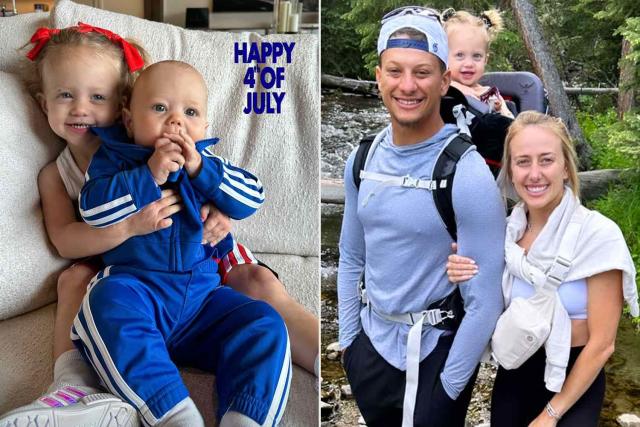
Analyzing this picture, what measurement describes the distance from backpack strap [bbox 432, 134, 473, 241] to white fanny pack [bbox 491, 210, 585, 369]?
8cm

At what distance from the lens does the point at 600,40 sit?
697mm

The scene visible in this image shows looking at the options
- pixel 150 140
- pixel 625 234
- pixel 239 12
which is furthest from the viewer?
pixel 239 12

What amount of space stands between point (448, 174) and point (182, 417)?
14.6 inches

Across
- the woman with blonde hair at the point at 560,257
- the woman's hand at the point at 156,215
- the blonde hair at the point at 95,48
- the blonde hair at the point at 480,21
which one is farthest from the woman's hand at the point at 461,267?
the blonde hair at the point at 95,48

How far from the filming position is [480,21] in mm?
691

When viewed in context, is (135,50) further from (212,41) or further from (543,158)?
(543,158)

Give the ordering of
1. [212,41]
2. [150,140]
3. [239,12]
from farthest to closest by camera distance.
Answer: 1. [239,12]
2. [212,41]
3. [150,140]

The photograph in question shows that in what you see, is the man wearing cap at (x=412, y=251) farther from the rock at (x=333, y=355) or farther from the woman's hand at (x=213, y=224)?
the woman's hand at (x=213, y=224)

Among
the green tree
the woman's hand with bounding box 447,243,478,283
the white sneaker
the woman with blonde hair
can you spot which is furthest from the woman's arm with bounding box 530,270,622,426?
the white sneaker

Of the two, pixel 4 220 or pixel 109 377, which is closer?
pixel 109 377

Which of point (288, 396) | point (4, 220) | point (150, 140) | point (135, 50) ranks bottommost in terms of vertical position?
point (288, 396)

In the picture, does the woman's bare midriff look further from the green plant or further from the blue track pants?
the blue track pants

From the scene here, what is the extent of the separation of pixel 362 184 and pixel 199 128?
0.64 feet

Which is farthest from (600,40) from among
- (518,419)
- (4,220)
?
(4,220)
